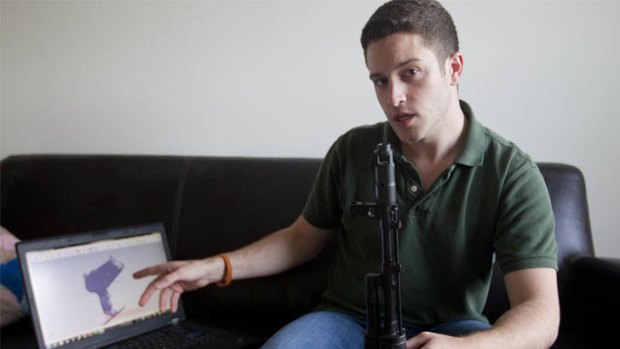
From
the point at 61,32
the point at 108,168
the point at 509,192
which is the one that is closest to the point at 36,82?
the point at 61,32

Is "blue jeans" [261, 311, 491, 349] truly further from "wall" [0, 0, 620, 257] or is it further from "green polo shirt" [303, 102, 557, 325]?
"wall" [0, 0, 620, 257]

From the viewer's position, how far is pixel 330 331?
109 centimetres

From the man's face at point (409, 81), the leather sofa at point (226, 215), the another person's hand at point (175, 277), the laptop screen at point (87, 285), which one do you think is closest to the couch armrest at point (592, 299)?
the leather sofa at point (226, 215)

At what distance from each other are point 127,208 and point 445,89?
3.28 ft

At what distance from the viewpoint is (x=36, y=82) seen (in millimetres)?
1918

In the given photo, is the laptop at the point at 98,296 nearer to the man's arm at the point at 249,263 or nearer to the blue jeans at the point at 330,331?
the man's arm at the point at 249,263

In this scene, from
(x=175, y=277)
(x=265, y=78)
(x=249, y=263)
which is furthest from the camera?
(x=265, y=78)

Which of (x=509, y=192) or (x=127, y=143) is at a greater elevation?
(x=127, y=143)

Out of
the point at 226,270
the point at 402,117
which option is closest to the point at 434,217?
the point at 402,117

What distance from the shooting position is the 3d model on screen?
1.28 m

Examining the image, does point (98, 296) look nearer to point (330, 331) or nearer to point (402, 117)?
point (330, 331)

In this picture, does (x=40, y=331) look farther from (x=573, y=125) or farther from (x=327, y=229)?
(x=573, y=125)

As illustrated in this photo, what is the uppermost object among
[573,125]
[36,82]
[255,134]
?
[36,82]

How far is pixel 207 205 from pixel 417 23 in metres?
0.82
